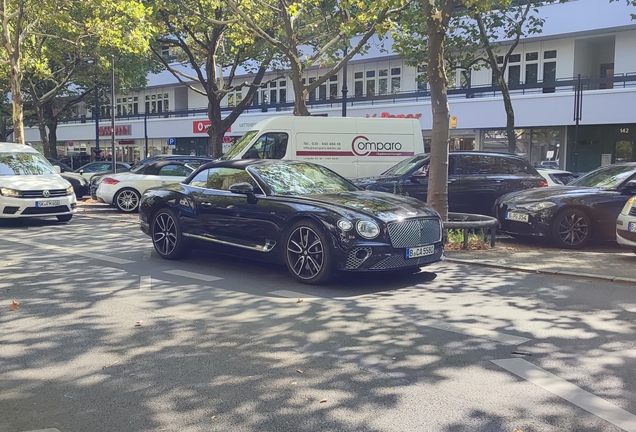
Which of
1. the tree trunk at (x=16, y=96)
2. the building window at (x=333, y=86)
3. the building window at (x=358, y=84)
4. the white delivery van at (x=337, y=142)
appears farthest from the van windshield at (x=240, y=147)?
the building window at (x=333, y=86)

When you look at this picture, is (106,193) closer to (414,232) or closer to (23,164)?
(23,164)

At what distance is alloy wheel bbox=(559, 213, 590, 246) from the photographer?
35.0ft

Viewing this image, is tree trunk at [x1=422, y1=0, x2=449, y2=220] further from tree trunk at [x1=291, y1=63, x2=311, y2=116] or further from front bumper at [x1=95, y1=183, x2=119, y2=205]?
front bumper at [x1=95, y1=183, x2=119, y2=205]

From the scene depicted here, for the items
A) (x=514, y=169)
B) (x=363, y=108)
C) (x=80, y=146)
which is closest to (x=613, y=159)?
(x=363, y=108)

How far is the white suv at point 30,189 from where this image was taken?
43.6ft

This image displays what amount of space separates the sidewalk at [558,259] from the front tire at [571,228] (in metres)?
0.19

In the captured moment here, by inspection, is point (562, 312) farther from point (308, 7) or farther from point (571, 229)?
point (308, 7)

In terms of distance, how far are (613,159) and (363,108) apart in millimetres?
12812

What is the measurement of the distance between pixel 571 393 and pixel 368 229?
11.2 ft

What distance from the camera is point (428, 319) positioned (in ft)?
20.0

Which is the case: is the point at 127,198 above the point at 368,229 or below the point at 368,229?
below

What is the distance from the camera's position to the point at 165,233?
9453 mm

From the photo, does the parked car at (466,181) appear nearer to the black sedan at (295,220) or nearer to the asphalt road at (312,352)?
the black sedan at (295,220)

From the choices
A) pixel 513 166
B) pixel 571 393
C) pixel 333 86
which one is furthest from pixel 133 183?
pixel 333 86
